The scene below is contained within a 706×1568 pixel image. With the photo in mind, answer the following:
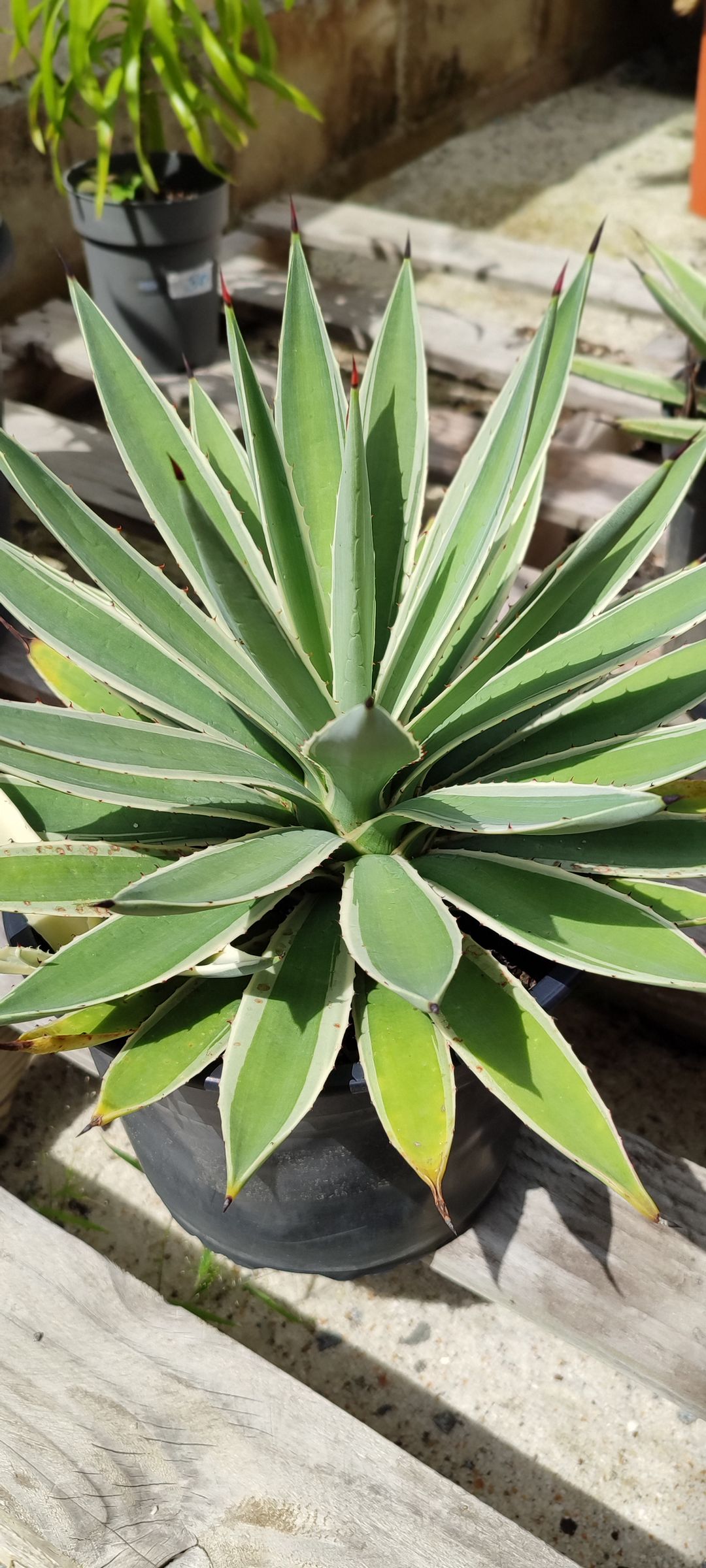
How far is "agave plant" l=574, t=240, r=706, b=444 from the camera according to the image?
1.74 m

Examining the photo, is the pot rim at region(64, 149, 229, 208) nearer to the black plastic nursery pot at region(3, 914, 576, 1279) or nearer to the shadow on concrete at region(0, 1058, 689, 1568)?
the shadow on concrete at region(0, 1058, 689, 1568)

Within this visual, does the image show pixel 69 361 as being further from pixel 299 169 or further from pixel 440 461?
pixel 299 169

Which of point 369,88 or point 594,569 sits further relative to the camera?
point 369,88

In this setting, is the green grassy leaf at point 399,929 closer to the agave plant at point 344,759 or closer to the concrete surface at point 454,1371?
the agave plant at point 344,759

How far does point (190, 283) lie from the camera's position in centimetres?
249

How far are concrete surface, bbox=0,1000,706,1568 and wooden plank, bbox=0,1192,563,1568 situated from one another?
30 cm

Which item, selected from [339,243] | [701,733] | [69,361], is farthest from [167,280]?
[701,733]

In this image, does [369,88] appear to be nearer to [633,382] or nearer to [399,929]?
[633,382]

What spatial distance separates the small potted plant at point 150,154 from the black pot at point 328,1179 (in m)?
1.71

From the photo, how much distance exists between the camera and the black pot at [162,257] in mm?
2420

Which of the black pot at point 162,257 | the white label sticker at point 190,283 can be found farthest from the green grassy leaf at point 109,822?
the white label sticker at point 190,283

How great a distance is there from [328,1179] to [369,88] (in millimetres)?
3851

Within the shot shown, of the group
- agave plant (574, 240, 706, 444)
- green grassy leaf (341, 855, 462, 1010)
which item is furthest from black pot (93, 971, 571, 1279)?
agave plant (574, 240, 706, 444)

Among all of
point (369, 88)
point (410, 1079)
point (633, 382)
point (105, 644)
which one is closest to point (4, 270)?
point (633, 382)
